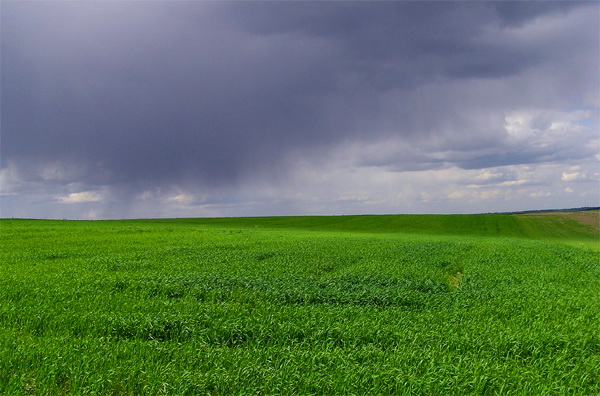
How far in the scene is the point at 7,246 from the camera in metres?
32.3

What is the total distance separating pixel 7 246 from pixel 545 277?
129 feet

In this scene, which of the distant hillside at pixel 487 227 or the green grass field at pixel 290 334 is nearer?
the green grass field at pixel 290 334

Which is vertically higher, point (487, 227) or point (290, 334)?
point (290, 334)

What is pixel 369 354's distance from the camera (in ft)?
30.1

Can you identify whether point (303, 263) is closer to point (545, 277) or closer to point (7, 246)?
point (545, 277)

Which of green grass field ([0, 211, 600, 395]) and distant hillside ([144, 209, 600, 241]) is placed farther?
distant hillside ([144, 209, 600, 241])

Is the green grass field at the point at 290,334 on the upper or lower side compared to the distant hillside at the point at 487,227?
upper

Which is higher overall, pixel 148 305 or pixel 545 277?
pixel 148 305

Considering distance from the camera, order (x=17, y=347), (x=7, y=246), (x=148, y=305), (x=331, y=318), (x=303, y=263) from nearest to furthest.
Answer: (x=17, y=347), (x=331, y=318), (x=148, y=305), (x=303, y=263), (x=7, y=246)

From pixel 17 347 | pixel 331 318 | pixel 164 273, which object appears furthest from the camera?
pixel 164 273

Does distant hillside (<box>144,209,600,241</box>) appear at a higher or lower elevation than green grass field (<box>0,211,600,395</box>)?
lower

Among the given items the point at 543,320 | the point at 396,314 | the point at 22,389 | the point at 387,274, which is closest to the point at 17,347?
the point at 22,389

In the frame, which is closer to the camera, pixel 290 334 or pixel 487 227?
pixel 290 334

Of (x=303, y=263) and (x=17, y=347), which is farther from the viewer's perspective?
(x=303, y=263)
